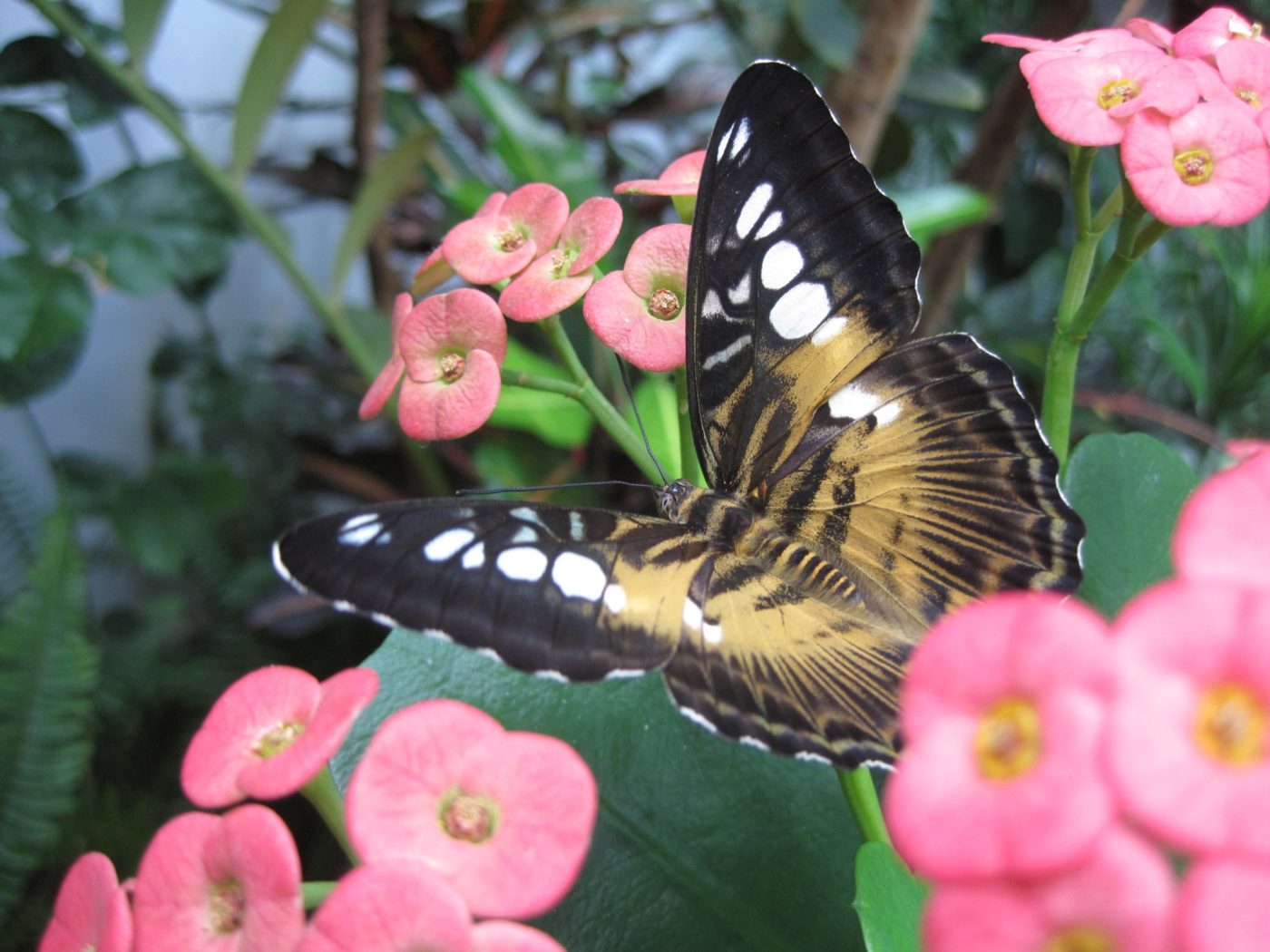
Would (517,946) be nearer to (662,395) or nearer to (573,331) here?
(662,395)

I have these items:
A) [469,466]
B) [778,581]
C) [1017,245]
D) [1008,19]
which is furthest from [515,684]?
[1008,19]

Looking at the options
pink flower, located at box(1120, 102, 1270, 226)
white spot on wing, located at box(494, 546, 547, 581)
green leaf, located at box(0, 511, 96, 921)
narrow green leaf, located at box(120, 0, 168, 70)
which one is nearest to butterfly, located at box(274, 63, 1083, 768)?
white spot on wing, located at box(494, 546, 547, 581)

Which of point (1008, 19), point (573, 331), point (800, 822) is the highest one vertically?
point (1008, 19)

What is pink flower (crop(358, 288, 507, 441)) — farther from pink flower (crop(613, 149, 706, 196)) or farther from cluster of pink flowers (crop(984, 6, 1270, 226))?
cluster of pink flowers (crop(984, 6, 1270, 226))

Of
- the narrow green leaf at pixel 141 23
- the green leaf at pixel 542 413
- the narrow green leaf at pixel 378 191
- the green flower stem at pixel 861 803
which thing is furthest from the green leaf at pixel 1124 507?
the narrow green leaf at pixel 141 23

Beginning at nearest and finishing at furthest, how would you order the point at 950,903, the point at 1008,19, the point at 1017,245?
the point at 950,903 → the point at 1017,245 → the point at 1008,19

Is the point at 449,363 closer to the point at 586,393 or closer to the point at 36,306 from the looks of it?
the point at 586,393

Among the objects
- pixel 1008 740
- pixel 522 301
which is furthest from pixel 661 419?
pixel 1008 740
